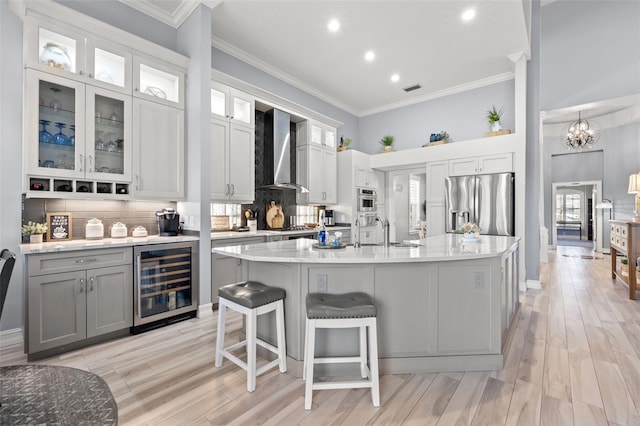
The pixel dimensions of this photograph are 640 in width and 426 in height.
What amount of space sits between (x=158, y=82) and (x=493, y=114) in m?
5.04

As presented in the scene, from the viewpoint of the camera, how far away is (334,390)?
2020 millimetres

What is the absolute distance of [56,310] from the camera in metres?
2.43

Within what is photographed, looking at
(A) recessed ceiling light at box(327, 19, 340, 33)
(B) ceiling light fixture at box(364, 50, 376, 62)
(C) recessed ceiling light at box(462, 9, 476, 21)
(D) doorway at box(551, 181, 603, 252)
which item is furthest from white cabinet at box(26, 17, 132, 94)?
(D) doorway at box(551, 181, 603, 252)

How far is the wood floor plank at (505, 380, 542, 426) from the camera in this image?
1696 mm

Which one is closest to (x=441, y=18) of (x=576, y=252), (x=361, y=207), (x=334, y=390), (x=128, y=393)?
(x=361, y=207)

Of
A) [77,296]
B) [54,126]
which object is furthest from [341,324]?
[54,126]

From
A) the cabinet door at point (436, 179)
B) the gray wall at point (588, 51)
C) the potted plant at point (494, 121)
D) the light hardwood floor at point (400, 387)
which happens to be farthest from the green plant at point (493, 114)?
the light hardwood floor at point (400, 387)

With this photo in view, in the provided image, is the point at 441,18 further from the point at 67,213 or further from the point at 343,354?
the point at 67,213

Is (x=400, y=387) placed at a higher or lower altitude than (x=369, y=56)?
lower

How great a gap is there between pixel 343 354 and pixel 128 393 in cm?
146

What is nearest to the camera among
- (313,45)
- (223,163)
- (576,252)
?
(223,163)

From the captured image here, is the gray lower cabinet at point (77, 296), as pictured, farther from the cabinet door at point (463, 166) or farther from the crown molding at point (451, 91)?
the crown molding at point (451, 91)

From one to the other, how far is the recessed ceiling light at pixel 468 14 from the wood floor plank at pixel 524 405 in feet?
13.1

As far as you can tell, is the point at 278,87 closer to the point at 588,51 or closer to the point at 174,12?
the point at 174,12
